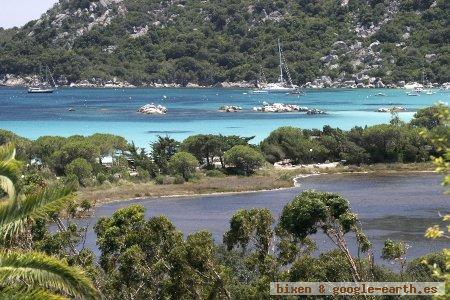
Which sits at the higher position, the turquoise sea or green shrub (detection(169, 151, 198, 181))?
green shrub (detection(169, 151, 198, 181))

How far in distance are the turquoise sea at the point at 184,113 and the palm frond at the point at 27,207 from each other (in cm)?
7028

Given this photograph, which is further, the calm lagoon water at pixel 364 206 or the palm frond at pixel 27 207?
the calm lagoon water at pixel 364 206

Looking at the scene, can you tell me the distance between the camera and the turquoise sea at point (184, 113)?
92.3 m

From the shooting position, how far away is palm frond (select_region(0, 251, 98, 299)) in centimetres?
714

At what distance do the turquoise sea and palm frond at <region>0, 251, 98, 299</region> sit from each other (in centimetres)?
7042

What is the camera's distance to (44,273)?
23.5 ft

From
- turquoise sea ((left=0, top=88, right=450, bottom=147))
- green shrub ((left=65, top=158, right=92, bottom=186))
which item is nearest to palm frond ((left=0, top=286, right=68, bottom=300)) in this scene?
green shrub ((left=65, top=158, right=92, bottom=186))

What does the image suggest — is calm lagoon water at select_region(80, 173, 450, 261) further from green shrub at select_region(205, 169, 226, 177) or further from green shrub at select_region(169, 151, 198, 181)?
green shrub at select_region(169, 151, 198, 181)

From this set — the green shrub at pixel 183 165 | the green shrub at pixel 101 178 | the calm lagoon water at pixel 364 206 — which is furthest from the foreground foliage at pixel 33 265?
the green shrub at pixel 183 165

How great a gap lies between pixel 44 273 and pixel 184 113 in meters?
111

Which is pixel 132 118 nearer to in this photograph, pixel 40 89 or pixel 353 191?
pixel 353 191

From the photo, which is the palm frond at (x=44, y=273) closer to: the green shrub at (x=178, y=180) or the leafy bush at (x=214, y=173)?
the green shrub at (x=178, y=180)

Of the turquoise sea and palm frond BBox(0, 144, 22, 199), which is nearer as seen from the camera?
palm frond BBox(0, 144, 22, 199)

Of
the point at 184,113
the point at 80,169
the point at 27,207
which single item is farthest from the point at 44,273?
the point at 184,113
